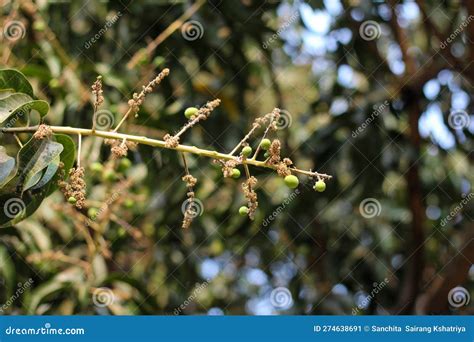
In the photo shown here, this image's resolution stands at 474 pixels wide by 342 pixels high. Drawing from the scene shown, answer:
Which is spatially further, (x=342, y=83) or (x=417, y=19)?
(x=417, y=19)

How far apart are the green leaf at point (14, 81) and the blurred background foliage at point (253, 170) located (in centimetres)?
117

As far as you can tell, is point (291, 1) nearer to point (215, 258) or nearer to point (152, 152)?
point (152, 152)

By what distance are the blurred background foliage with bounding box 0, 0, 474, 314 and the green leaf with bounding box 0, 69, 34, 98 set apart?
1167 mm

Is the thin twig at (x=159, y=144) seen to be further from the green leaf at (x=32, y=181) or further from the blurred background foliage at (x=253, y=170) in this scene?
the blurred background foliage at (x=253, y=170)

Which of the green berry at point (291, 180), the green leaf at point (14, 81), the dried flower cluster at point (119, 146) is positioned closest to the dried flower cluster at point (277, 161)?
the green berry at point (291, 180)

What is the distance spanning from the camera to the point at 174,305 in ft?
11.1

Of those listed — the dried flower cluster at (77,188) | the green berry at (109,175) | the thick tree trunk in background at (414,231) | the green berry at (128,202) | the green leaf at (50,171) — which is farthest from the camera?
the thick tree trunk in background at (414,231)

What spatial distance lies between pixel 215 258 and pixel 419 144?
95 centimetres

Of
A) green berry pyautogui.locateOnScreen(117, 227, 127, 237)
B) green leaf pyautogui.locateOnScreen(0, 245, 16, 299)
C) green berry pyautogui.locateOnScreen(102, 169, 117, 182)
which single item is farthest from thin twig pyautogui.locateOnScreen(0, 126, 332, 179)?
green berry pyautogui.locateOnScreen(117, 227, 127, 237)

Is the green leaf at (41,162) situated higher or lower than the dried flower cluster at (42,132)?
lower

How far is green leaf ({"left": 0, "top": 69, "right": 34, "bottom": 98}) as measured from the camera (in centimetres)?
163

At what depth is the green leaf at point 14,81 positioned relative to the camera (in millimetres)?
1635

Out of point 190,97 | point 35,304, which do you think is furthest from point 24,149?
point 190,97

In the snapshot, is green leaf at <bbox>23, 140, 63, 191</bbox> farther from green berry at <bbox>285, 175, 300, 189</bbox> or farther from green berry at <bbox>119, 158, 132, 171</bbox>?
green berry at <bbox>119, 158, 132, 171</bbox>
